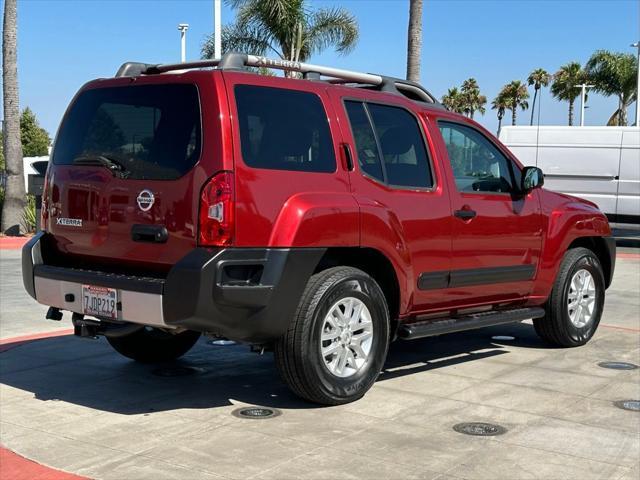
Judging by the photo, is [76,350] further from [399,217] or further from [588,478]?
[588,478]

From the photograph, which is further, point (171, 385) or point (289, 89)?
point (171, 385)

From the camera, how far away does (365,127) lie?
605 cm

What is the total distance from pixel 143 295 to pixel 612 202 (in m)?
16.0

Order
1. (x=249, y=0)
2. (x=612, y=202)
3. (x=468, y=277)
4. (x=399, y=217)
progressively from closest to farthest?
1. (x=399, y=217)
2. (x=468, y=277)
3. (x=612, y=202)
4. (x=249, y=0)

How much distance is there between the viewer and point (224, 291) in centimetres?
499

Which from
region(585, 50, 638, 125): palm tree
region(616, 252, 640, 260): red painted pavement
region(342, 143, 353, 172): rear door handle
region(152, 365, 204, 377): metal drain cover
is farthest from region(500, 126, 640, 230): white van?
region(585, 50, 638, 125): palm tree

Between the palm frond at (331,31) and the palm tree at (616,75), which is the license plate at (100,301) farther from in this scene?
the palm tree at (616,75)

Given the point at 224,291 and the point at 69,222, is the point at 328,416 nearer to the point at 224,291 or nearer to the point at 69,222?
the point at 224,291

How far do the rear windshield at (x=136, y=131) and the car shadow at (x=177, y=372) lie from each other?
155 centimetres

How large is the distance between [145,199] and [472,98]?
80548mm

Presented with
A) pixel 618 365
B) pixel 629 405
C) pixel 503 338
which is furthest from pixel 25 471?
pixel 503 338

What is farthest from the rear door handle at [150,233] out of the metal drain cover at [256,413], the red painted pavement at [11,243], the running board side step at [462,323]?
the red painted pavement at [11,243]

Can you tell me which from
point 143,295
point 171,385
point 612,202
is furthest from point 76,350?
point 612,202

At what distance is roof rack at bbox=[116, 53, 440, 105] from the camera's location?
5598 millimetres
